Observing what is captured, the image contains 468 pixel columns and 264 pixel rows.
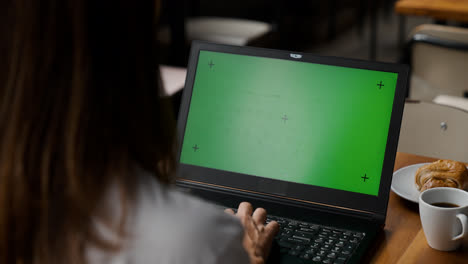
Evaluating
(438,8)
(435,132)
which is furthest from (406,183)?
(438,8)

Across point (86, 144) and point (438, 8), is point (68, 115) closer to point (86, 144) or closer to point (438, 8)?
point (86, 144)

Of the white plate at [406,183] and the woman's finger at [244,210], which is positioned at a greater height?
the white plate at [406,183]

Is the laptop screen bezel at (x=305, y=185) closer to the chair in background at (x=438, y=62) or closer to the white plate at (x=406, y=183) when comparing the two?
the white plate at (x=406, y=183)

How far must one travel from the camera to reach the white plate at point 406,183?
3.80 feet

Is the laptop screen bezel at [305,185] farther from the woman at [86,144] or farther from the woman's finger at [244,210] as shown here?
the woman at [86,144]

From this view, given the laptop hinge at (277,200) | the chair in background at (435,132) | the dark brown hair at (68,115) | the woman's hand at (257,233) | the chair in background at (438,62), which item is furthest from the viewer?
the chair in background at (438,62)

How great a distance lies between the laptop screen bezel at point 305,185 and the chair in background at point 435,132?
0.53m

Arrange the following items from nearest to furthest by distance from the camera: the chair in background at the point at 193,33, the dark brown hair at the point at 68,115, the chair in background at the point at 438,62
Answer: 1. the dark brown hair at the point at 68,115
2. the chair in background at the point at 438,62
3. the chair in background at the point at 193,33

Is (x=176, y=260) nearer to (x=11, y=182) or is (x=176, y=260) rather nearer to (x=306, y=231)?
(x=11, y=182)

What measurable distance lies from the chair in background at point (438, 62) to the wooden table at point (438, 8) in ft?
1.79

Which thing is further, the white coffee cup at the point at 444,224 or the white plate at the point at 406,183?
the white plate at the point at 406,183

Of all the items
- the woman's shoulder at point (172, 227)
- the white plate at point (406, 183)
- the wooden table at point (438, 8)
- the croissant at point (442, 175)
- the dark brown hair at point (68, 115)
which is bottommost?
the white plate at point (406, 183)

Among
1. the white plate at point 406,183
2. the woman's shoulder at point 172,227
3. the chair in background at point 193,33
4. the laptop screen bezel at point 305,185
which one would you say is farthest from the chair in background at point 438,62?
the woman's shoulder at point 172,227

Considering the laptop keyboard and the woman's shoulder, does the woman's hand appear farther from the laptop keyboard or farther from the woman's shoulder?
the woman's shoulder
